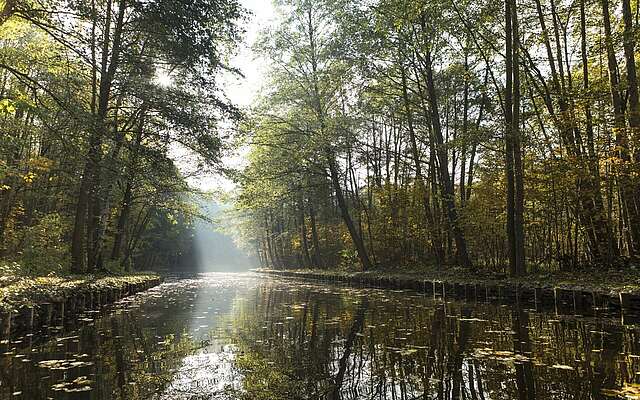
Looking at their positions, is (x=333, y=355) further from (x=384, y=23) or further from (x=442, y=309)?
(x=384, y=23)

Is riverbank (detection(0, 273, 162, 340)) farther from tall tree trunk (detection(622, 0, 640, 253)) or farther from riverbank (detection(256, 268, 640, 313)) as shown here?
tall tree trunk (detection(622, 0, 640, 253))

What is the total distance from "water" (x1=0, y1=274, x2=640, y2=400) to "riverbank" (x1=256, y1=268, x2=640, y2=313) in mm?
465

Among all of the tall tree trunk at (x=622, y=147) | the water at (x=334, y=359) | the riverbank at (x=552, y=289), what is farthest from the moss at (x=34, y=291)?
the tall tree trunk at (x=622, y=147)

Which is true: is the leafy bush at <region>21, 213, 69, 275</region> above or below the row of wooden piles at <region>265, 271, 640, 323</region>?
above

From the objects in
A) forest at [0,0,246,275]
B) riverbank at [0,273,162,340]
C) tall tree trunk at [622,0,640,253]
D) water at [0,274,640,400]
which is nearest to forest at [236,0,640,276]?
tall tree trunk at [622,0,640,253]

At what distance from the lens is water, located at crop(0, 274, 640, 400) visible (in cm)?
359

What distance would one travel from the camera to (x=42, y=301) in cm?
724

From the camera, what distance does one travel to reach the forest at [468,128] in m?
10.2

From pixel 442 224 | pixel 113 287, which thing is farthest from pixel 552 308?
pixel 113 287

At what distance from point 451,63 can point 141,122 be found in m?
12.2

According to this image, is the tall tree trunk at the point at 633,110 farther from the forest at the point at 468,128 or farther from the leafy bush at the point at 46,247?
the leafy bush at the point at 46,247

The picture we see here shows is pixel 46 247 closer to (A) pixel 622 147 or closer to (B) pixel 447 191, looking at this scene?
(B) pixel 447 191

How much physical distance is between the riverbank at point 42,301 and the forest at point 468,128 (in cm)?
624

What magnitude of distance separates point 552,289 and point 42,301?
9.84 m
